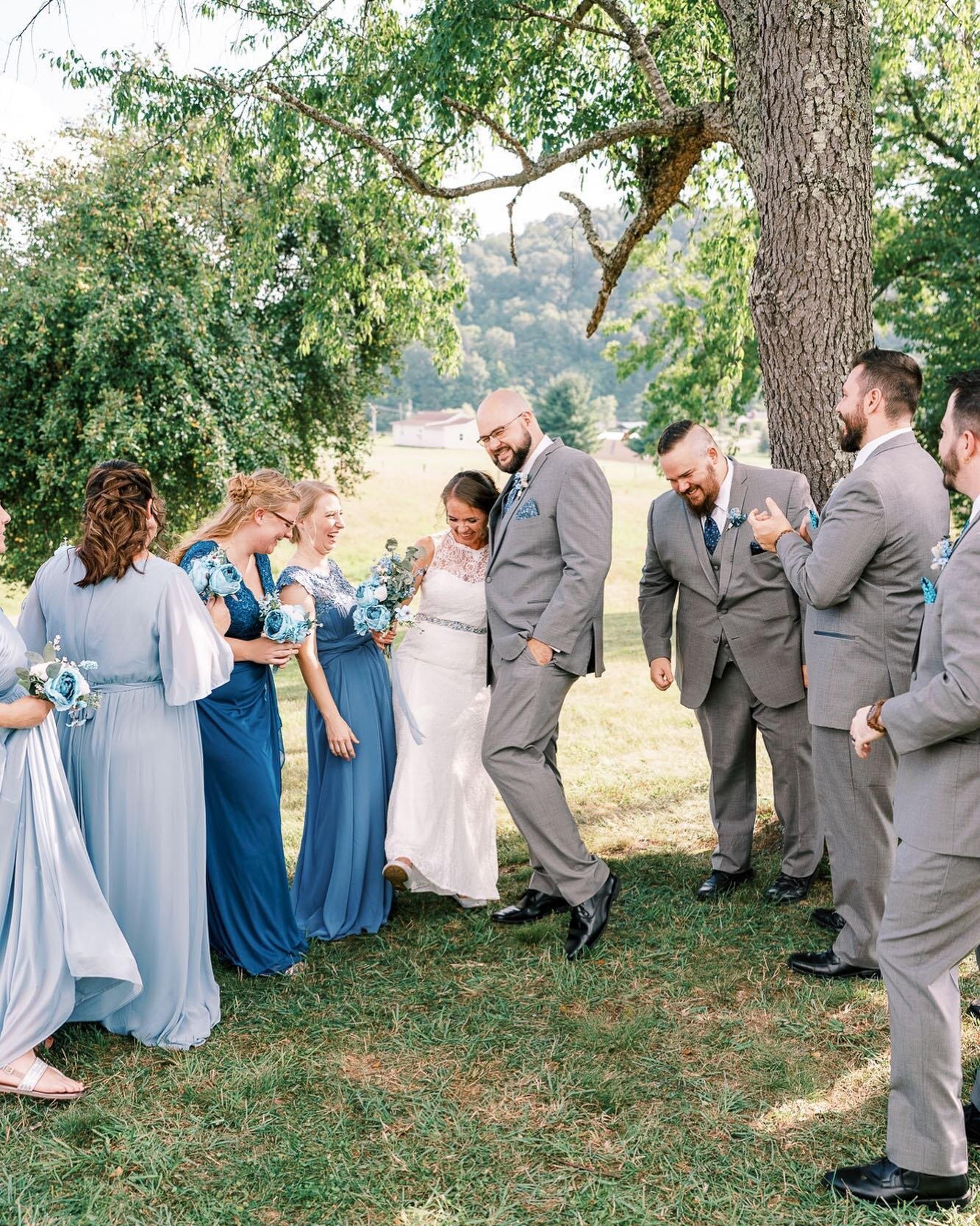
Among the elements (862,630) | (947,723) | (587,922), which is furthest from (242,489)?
(947,723)

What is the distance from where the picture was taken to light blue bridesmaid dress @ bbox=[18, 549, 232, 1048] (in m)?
4.18

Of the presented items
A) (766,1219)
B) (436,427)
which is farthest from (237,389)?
(436,427)

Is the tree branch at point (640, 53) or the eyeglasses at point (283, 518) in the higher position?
the tree branch at point (640, 53)

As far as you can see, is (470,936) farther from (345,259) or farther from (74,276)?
(74,276)

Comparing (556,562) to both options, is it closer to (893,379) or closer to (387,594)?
(387,594)

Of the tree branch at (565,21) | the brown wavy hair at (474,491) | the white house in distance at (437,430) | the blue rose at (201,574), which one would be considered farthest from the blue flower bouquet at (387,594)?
the white house in distance at (437,430)

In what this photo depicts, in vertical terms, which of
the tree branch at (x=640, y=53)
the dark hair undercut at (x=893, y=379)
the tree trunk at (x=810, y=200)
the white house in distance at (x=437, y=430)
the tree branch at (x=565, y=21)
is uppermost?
the tree branch at (x=565, y=21)

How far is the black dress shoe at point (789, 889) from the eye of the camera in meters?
5.49

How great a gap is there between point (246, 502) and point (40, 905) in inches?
73.1

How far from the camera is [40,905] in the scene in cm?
396

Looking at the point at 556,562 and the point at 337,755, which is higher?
the point at 556,562

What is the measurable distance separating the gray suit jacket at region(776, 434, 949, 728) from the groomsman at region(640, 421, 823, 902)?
0.75 metres

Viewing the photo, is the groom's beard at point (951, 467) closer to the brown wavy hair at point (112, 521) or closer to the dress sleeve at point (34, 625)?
the brown wavy hair at point (112, 521)

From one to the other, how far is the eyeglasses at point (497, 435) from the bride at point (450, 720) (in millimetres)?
349
